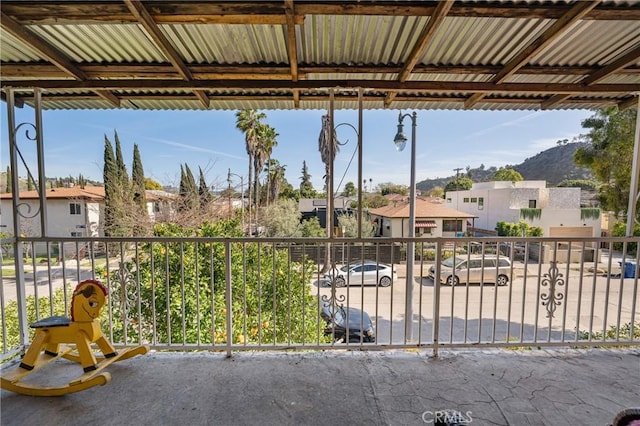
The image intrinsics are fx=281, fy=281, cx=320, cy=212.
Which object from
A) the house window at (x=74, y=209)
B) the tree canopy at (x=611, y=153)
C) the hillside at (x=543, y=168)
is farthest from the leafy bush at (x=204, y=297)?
the hillside at (x=543, y=168)

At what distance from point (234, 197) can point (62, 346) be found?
896 cm

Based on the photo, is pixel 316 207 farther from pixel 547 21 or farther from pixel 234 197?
pixel 547 21

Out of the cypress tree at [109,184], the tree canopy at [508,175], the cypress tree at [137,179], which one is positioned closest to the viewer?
the cypress tree at [109,184]

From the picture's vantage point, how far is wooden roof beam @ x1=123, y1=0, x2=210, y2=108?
1350 mm

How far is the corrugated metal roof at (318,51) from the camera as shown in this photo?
143 centimetres

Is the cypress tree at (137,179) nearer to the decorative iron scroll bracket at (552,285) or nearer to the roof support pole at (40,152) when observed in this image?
the roof support pole at (40,152)

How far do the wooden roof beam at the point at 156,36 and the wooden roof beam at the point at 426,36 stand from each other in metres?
1.45

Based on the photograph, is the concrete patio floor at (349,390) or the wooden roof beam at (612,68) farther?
the wooden roof beam at (612,68)

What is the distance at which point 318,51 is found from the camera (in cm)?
186

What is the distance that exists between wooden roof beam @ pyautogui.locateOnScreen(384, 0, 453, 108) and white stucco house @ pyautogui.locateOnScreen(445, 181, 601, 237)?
55.2ft

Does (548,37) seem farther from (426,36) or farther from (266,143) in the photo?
(266,143)

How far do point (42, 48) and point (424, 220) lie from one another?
38.1 ft

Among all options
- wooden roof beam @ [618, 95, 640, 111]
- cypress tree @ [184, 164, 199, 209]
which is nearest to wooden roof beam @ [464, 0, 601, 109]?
wooden roof beam @ [618, 95, 640, 111]

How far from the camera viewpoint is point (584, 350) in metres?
2.22
